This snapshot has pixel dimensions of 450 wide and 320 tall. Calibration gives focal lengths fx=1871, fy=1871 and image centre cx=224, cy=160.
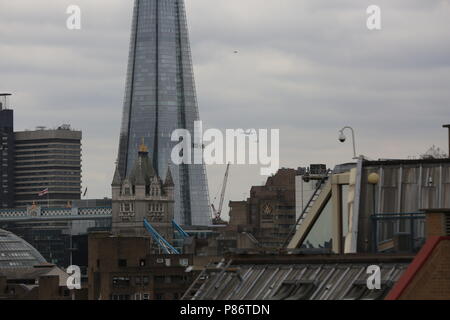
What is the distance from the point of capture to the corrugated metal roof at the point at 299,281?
36406 mm

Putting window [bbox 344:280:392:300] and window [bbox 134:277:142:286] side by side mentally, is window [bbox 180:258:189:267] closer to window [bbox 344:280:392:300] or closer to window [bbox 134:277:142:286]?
window [bbox 134:277:142:286]

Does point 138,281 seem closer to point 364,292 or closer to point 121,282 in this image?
point 121,282

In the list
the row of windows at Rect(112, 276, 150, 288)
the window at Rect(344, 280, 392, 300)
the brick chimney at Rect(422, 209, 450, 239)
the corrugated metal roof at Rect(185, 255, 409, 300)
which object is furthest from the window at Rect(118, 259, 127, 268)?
the brick chimney at Rect(422, 209, 450, 239)

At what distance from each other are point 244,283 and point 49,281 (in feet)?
447

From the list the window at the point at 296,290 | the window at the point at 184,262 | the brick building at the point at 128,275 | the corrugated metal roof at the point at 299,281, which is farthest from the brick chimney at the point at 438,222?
the window at the point at 184,262

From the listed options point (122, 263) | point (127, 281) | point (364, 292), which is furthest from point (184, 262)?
point (364, 292)

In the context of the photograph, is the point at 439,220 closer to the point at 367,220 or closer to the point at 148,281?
the point at 367,220

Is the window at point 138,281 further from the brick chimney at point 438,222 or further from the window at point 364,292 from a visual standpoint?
the brick chimney at point 438,222

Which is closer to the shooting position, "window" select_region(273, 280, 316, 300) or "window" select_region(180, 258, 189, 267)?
"window" select_region(273, 280, 316, 300)

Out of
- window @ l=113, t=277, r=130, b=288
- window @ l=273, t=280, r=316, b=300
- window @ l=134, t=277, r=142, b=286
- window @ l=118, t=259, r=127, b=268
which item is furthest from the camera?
window @ l=118, t=259, r=127, b=268

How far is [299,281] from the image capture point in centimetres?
3769

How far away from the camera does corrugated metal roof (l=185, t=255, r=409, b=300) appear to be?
36406 mm
